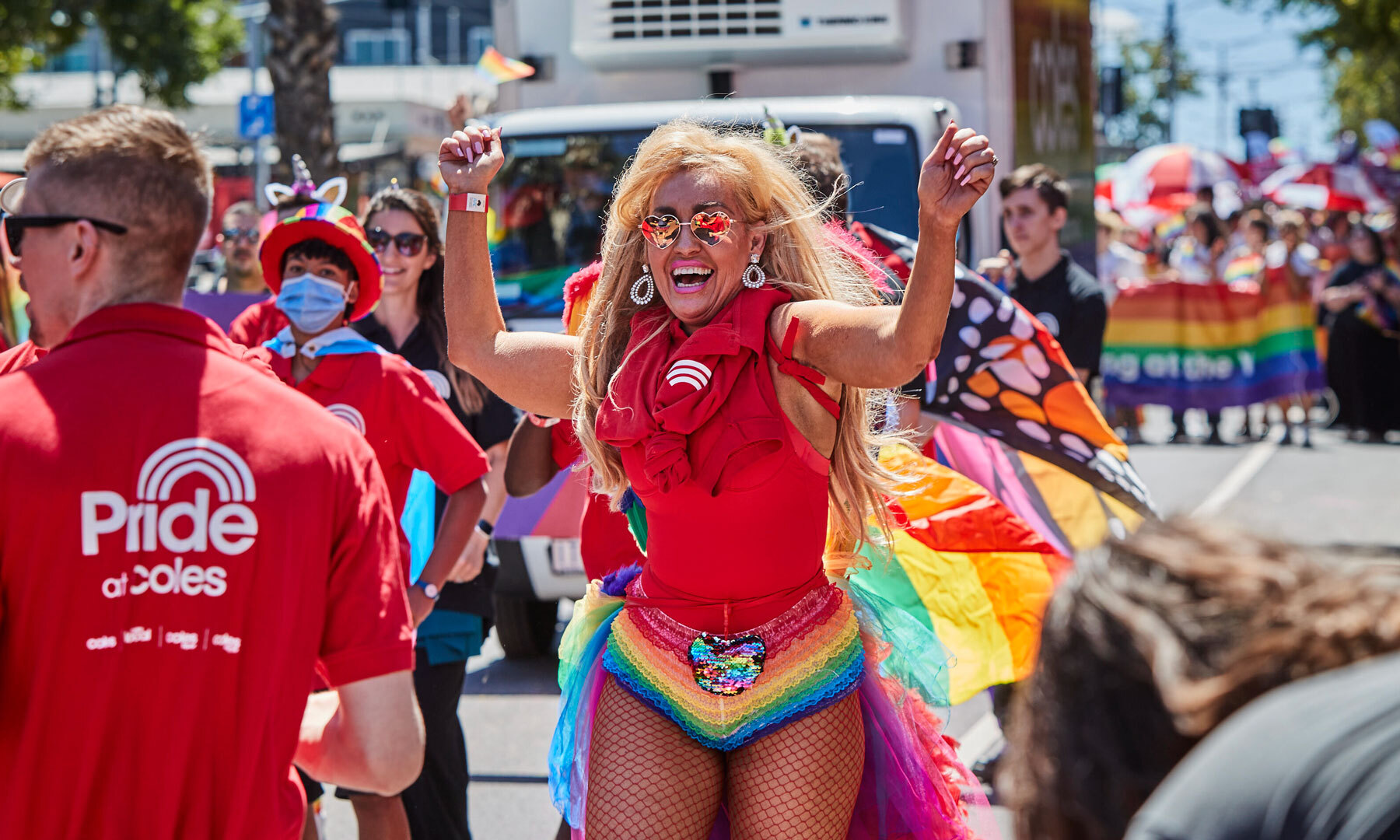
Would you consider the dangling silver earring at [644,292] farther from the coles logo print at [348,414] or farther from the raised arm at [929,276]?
the coles logo print at [348,414]

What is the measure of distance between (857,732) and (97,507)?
1564 millimetres

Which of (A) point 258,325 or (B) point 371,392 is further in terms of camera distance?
(A) point 258,325

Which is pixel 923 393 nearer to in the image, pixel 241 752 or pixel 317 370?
pixel 317 370

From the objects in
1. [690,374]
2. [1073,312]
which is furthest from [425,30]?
[690,374]

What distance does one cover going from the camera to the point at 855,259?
137 inches

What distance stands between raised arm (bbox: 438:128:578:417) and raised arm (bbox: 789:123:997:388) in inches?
30.9

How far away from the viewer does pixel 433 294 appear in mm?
4770

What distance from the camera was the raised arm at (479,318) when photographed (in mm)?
3391

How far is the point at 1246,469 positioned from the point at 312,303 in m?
11.2

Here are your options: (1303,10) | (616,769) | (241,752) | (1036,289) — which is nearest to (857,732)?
(616,769)

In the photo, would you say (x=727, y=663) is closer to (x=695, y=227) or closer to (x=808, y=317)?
(x=808, y=317)

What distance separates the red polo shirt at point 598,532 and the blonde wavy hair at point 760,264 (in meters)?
0.61

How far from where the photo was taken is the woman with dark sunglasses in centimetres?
428

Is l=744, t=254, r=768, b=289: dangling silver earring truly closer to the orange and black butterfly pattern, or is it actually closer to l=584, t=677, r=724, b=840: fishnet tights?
l=584, t=677, r=724, b=840: fishnet tights
